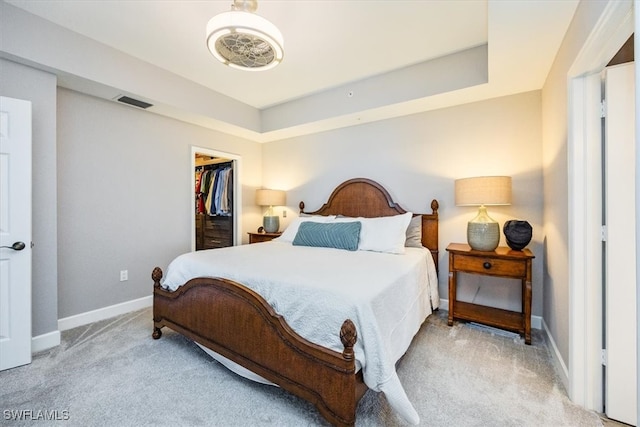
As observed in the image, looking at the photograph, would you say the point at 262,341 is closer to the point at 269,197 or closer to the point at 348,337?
the point at 348,337

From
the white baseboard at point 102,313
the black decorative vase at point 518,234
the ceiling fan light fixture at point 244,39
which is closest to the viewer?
the ceiling fan light fixture at point 244,39

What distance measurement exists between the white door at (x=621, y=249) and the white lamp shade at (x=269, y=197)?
354cm

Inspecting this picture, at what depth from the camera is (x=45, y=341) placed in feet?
7.27

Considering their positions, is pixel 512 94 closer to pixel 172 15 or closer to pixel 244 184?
pixel 172 15

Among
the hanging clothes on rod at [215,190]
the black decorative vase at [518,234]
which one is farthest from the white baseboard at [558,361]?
the hanging clothes on rod at [215,190]

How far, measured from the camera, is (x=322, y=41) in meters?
2.46

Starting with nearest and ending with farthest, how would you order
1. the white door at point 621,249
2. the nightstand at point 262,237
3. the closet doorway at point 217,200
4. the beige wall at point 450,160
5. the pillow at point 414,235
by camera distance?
the white door at point 621,249, the beige wall at point 450,160, the pillow at point 414,235, the nightstand at point 262,237, the closet doorway at point 217,200

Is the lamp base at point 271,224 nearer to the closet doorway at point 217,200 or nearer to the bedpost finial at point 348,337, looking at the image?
the closet doorway at point 217,200

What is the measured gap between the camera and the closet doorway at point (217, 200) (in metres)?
4.31

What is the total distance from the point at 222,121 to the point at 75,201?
1815mm

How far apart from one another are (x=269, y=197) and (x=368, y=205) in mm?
1577

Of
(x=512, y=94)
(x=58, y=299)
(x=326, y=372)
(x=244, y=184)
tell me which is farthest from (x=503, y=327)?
(x=58, y=299)

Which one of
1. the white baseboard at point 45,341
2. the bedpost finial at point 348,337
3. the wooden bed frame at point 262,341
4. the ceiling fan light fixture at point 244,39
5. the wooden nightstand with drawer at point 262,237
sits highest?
the ceiling fan light fixture at point 244,39

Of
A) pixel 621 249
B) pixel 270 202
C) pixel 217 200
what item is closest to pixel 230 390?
pixel 621 249
